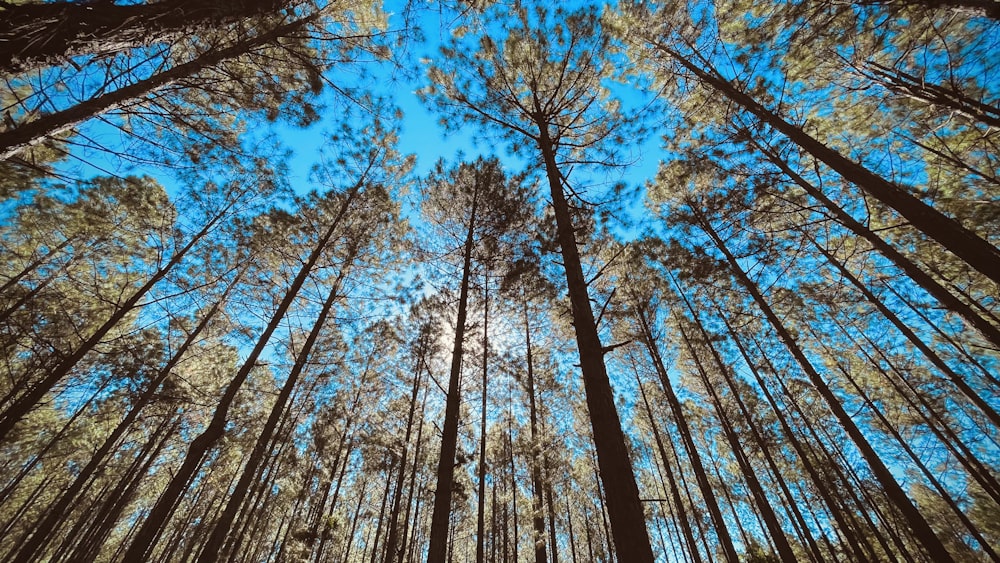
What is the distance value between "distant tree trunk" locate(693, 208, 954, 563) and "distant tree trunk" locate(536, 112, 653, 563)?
7.16 meters

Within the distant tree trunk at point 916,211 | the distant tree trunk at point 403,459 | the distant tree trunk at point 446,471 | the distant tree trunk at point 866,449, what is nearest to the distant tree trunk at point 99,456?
the distant tree trunk at point 403,459

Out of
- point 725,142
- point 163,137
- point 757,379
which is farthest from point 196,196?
point 757,379

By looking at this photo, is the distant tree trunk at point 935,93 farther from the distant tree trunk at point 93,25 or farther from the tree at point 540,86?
the distant tree trunk at point 93,25

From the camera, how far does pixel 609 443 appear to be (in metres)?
2.76

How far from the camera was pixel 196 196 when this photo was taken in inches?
326

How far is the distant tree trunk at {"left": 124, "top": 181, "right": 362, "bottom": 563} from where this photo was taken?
15.6 ft

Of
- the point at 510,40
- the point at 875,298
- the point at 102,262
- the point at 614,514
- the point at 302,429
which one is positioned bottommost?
the point at 614,514

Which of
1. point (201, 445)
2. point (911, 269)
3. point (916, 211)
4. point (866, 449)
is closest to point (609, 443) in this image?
point (916, 211)

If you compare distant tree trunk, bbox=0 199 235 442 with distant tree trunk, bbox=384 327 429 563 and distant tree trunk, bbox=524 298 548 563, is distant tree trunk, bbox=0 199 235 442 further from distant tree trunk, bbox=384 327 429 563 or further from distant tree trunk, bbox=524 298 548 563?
distant tree trunk, bbox=524 298 548 563

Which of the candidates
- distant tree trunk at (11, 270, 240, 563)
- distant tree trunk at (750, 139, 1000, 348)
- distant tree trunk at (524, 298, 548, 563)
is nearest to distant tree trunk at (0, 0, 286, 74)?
distant tree trunk at (524, 298, 548, 563)

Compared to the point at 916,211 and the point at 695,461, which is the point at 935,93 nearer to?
the point at 916,211

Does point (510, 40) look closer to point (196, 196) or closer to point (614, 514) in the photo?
point (614, 514)

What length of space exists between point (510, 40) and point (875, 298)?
484 inches

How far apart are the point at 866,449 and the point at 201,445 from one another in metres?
12.4
